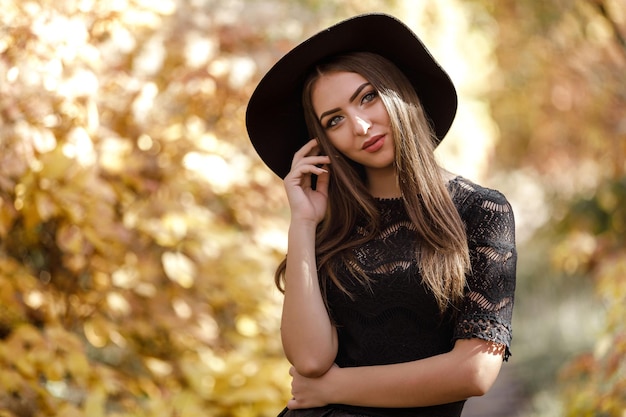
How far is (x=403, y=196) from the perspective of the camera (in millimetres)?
2111

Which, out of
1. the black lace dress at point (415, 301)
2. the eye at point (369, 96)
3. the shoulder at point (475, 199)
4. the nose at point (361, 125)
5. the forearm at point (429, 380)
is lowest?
the forearm at point (429, 380)

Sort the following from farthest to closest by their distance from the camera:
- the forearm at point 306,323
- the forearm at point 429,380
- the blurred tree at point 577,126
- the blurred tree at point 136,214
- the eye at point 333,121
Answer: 1. the blurred tree at point 577,126
2. the blurred tree at point 136,214
3. the eye at point 333,121
4. the forearm at point 306,323
5. the forearm at point 429,380

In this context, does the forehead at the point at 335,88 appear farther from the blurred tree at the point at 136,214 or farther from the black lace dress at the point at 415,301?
the blurred tree at the point at 136,214

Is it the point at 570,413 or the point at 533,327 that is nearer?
the point at 570,413

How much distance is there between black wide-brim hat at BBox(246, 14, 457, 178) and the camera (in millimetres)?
2143

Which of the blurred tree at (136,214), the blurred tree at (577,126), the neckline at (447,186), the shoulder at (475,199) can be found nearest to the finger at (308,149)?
the neckline at (447,186)

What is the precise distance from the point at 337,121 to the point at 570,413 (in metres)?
1.85

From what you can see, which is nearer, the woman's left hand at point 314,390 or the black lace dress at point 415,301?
the black lace dress at point 415,301

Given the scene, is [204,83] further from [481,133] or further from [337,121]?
[481,133]

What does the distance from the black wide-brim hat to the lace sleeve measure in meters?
0.38

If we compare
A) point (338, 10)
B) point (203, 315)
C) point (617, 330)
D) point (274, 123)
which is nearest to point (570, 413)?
point (617, 330)

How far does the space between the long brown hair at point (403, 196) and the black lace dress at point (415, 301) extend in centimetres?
3

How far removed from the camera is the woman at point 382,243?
195cm

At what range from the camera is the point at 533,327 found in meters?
7.50
